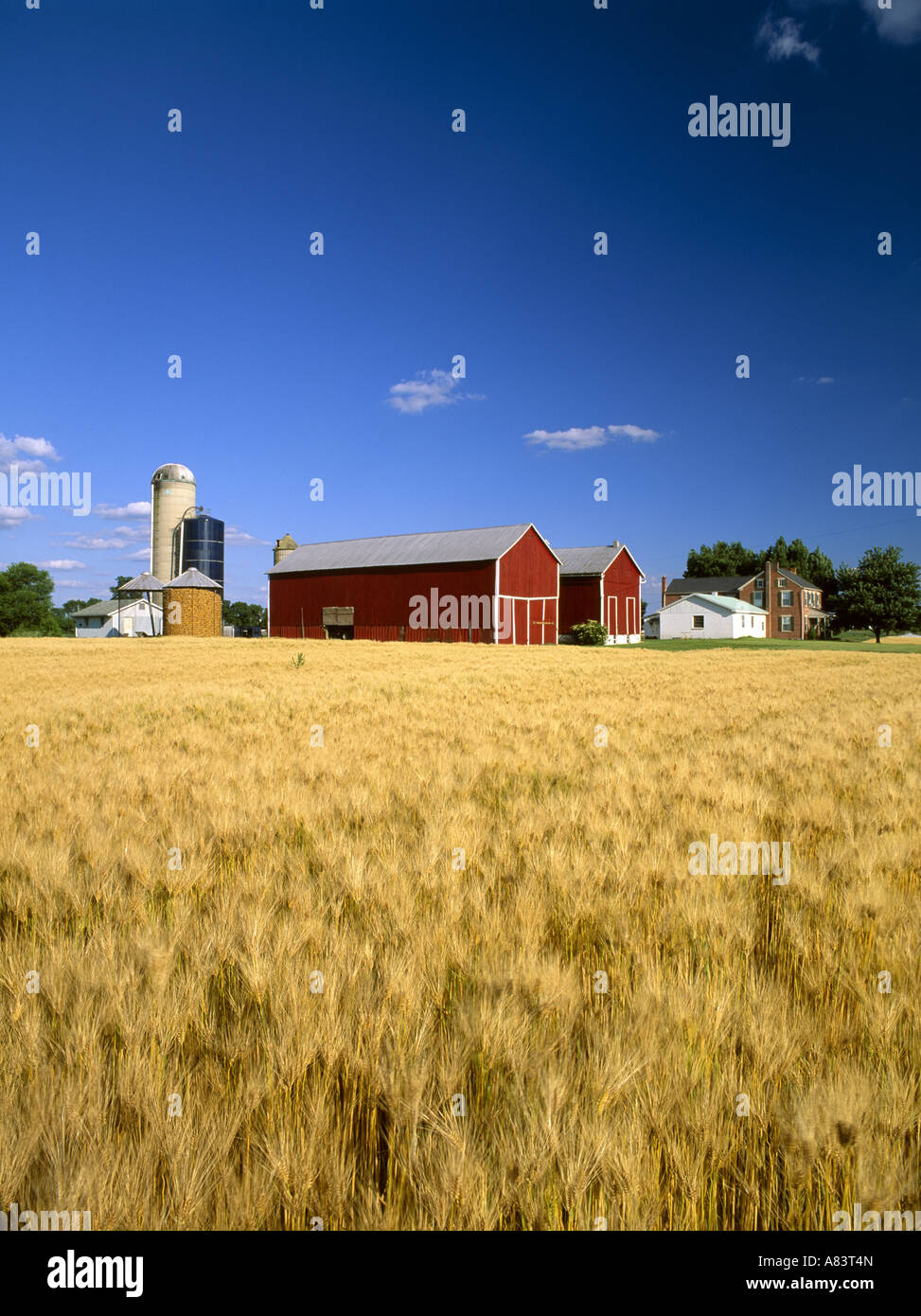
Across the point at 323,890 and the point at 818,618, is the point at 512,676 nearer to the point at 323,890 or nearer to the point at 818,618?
the point at 323,890

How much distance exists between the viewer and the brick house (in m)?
81.9

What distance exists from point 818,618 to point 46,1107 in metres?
97.4

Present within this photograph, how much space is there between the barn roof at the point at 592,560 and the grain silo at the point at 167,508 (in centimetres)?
3850

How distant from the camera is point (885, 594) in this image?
67812 millimetres

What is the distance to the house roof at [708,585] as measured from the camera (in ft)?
285

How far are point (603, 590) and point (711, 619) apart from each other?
3159 centimetres

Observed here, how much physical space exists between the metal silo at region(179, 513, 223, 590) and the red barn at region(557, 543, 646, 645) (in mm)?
32334

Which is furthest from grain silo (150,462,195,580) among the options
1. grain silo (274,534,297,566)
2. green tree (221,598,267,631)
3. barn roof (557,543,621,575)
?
green tree (221,598,267,631)

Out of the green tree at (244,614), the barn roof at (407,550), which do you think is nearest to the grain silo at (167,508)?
the barn roof at (407,550)

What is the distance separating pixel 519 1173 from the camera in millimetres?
1393

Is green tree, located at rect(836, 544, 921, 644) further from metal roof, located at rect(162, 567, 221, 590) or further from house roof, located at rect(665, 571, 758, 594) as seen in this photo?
metal roof, located at rect(162, 567, 221, 590)

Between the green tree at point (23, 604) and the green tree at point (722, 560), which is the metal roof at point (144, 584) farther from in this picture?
the green tree at point (722, 560)

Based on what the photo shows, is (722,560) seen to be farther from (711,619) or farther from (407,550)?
(407,550)
